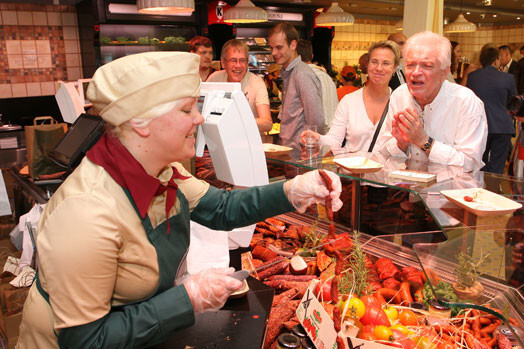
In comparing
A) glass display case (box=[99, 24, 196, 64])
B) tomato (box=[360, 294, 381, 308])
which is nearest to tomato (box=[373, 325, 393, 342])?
tomato (box=[360, 294, 381, 308])

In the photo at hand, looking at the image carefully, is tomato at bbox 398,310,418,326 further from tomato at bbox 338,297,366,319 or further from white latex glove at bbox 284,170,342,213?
white latex glove at bbox 284,170,342,213

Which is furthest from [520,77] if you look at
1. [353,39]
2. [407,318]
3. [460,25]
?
[353,39]

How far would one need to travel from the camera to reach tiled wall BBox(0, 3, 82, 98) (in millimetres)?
7168

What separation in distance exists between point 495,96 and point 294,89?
10.0 ft

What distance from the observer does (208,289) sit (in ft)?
3.91

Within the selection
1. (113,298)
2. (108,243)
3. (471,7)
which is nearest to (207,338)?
(113,298)

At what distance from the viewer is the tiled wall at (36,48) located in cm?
717

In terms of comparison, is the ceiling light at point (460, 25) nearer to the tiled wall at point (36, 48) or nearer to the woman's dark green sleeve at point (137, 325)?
the tiled wall at point (36, 48)

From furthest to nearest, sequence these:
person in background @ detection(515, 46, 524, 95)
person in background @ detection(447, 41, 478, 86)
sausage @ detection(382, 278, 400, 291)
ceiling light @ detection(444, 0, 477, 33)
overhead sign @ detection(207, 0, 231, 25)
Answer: overhead sign @ detection(207, 0, 231, 25) → ceiling light @ detection(444, 0, 477, 33) → person in background @ detection(447, 41, 478, 86) → person in background @ detection(515, 46, 524, 95) → sausage @ detection(382, 278, 400, 291)

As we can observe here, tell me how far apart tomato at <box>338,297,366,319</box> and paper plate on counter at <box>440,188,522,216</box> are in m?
0.63

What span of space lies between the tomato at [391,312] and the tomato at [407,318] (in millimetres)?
23

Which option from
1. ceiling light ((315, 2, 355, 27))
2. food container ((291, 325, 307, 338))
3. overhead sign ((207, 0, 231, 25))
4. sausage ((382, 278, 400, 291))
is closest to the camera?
food container ((291, 325, 307, 338))

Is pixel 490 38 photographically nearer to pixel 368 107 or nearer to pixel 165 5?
pixel 368 107

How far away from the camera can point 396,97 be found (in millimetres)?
3074
